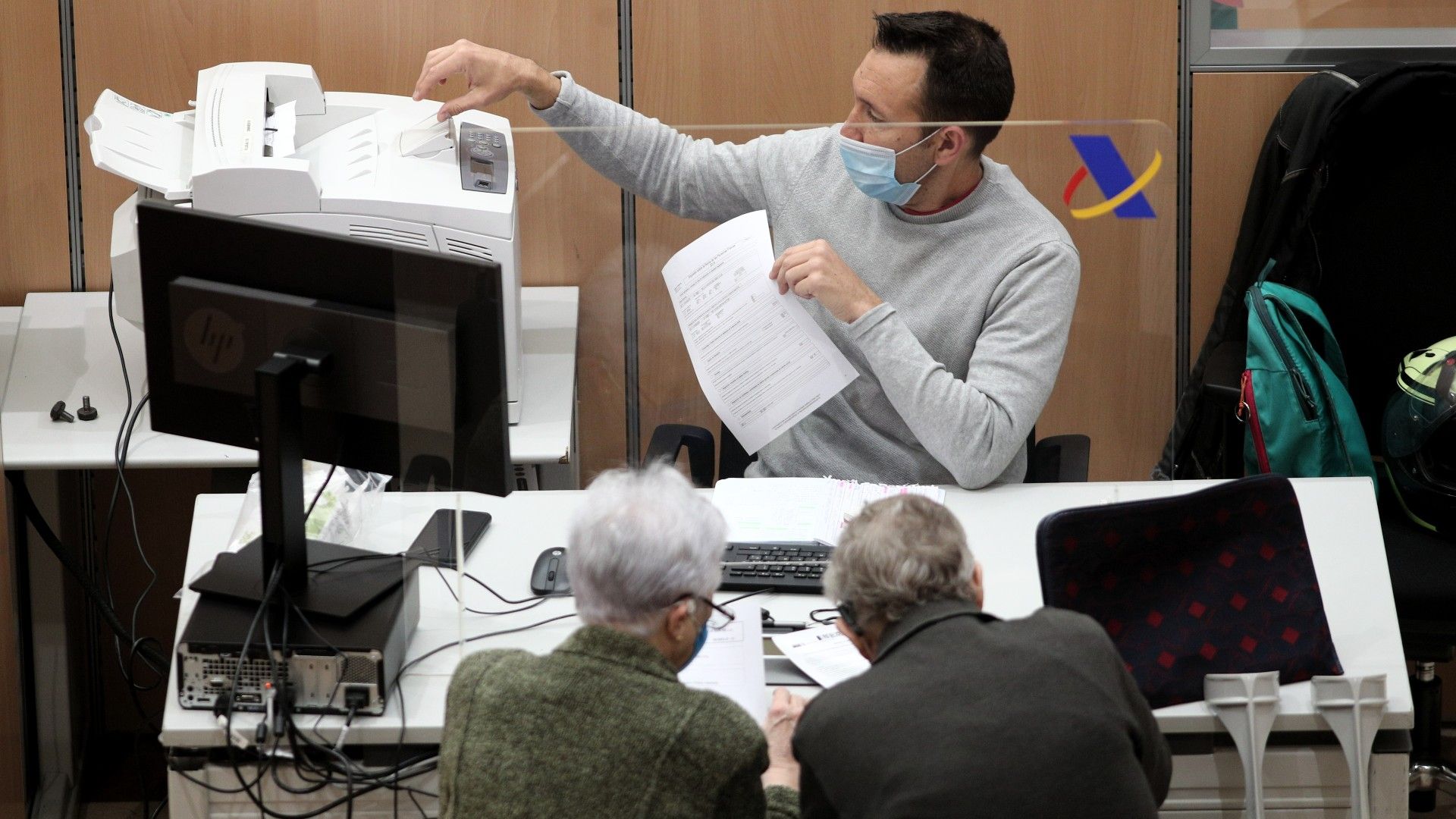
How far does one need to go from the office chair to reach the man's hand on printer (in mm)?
610

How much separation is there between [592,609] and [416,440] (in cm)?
44

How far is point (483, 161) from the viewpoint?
87.4 inches

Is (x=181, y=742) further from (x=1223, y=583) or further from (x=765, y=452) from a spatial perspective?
(x=1223, y=583)

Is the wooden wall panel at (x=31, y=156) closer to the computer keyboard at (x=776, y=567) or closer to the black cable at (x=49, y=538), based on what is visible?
the black cable at (x=49, y=538)

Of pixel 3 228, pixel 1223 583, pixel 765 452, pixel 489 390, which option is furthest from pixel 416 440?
pixel 3 228

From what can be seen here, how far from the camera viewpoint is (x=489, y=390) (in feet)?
5.18

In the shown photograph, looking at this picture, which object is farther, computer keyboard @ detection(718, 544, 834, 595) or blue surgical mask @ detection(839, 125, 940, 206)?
blue surgical mask @ detection(839, 125, 940, 206)

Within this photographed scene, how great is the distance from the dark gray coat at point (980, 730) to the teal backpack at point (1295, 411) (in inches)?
53.7

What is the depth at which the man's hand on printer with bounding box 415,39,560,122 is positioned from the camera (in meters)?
2.22

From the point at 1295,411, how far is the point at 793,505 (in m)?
1.08

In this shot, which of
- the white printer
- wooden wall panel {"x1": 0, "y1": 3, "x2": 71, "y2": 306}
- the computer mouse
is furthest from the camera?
wooden wall panel {"x1": 0, "y1": 3, "x2": 71, "y2": 306}

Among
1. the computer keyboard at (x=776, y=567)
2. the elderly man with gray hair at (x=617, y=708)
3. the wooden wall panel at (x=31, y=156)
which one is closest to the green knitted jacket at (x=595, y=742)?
the elderly man with gray hair at (x=617, y=708)

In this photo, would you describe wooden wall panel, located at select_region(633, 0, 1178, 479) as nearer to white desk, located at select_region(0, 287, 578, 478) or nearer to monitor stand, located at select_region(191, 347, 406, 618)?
white desk, located at select_region(0, 287, 578, 478)

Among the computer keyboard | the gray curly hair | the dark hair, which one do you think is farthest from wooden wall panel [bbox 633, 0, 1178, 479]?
the gray curly hair
